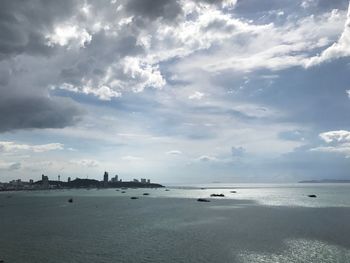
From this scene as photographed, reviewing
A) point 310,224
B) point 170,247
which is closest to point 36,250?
point 170,247

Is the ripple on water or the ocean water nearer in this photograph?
the ripple on water

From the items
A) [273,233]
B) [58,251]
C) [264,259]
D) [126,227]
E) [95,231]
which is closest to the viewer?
[264,259]

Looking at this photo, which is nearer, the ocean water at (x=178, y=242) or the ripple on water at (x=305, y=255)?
the ripple on water at (x=305, y=255)

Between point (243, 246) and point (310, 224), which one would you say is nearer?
point (243, 246)

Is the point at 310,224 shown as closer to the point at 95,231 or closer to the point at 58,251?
the point at 95,231

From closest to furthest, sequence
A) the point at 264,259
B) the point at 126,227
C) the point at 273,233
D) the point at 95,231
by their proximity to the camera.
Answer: the point at 264,259, the point at 273,233, the point at 95,231, the point at 126,227

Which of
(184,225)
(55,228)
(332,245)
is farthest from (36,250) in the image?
(332,245)

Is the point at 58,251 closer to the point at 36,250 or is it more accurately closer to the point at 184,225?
the point at 36,250

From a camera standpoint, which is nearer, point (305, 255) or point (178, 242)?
point (305, 255)

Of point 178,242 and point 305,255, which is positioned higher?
point 178,242
